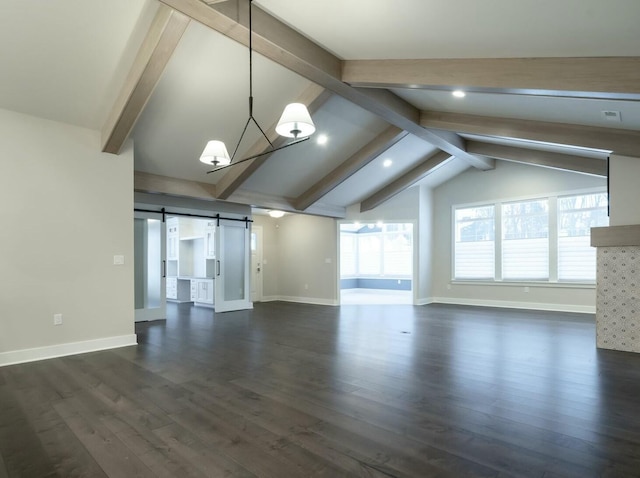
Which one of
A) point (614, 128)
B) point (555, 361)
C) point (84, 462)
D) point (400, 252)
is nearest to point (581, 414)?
point (555, 361)

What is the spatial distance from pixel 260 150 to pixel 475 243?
604cm

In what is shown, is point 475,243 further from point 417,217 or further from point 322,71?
point 322,71

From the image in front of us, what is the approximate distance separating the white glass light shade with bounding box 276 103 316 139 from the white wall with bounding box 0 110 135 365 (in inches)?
117

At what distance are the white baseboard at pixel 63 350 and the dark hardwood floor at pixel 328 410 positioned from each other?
21 cm

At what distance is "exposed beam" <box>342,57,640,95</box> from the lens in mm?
3078

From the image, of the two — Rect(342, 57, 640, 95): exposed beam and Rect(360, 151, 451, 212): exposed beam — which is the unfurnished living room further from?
Rect(360, 151, 451, 212): exposed beam

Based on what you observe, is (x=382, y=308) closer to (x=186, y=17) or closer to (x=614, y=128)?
(x=614, y=128)

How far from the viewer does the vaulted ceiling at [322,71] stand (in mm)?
2998

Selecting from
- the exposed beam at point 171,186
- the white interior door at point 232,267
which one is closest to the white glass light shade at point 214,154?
the exposed beam at point 171,186

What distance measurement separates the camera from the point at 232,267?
338 inches

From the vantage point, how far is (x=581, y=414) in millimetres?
2715

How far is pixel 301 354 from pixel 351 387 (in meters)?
1.28

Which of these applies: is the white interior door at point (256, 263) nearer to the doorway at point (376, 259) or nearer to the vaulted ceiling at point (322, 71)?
the doorway at point (376, 259)

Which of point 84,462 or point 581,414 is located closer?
point 84,462
